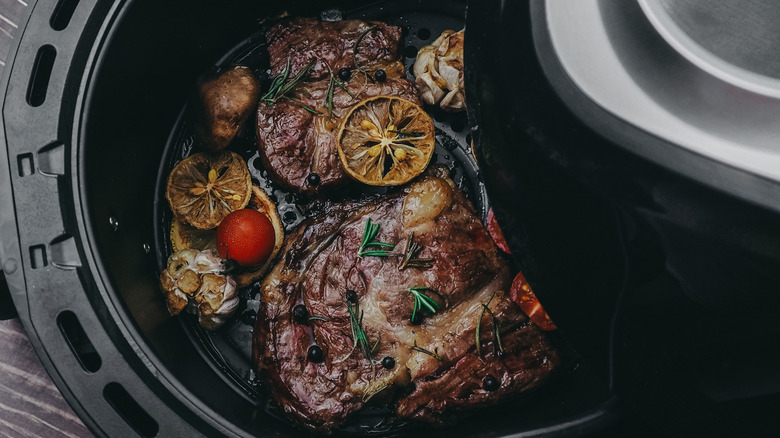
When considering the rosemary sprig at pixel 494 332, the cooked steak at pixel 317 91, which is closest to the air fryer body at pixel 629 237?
the rosemary sprig at pixel 494 332

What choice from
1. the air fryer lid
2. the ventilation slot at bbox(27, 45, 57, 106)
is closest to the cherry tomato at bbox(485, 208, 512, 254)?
the air fryer lid

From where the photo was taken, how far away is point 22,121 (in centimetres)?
126

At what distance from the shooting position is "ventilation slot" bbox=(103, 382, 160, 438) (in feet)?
4.09

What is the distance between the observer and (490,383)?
1499mm

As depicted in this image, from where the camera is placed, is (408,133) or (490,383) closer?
(490,383)

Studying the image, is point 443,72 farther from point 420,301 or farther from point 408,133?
point 420,301

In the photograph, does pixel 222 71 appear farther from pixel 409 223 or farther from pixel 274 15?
pixel 409 223

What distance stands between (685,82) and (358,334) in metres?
1.06

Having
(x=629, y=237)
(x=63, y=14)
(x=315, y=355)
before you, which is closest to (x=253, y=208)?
(x=315, y=355)

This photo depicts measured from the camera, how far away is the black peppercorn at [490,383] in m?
1.50

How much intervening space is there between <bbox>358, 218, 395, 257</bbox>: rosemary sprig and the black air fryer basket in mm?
316

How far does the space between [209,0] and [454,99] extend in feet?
2.53

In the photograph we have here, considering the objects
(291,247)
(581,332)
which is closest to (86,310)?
(291,247)

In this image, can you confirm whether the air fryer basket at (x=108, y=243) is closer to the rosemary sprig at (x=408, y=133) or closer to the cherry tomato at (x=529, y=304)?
the cherry tomato at (x=529, y=304)
